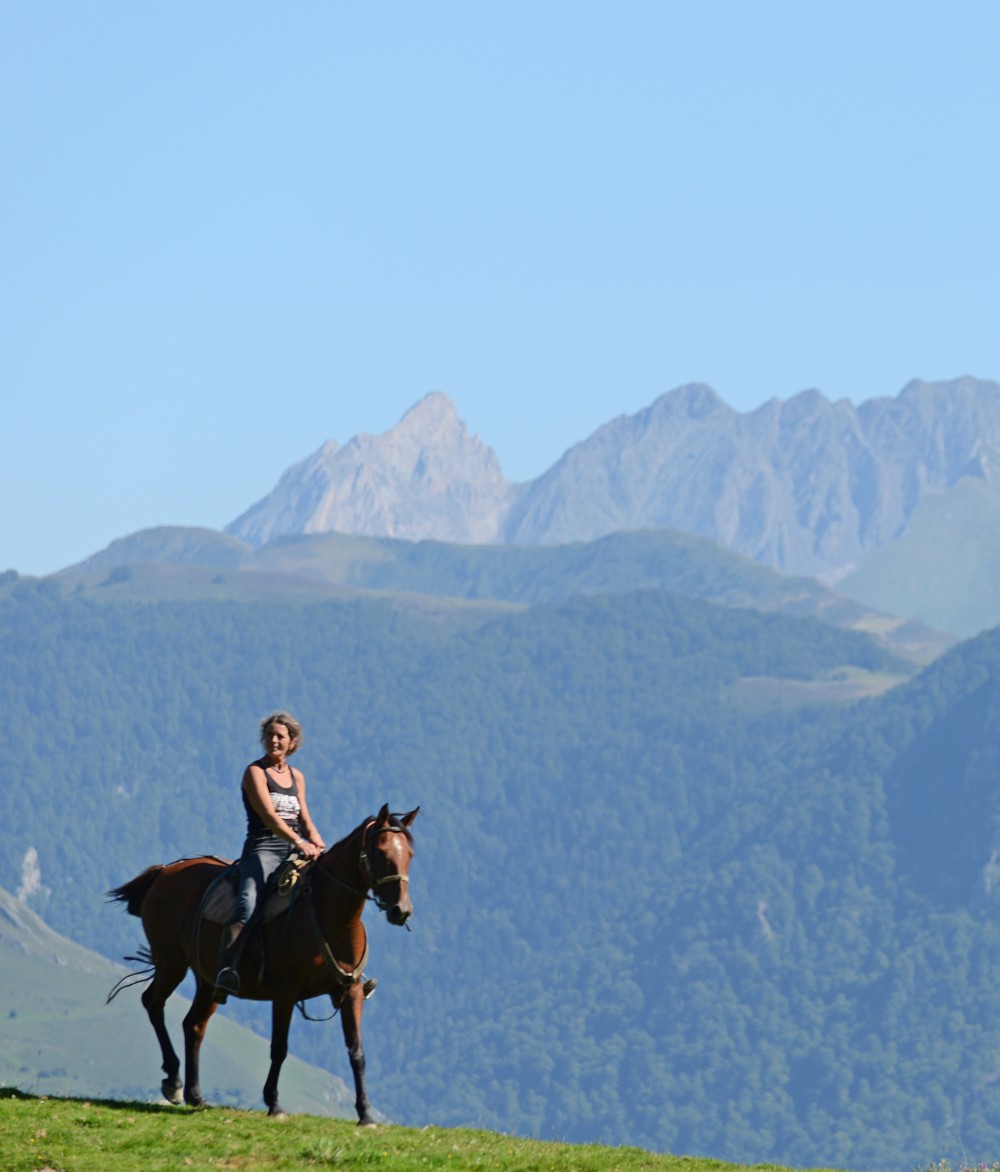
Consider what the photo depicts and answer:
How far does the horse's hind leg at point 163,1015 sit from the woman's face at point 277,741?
450 centimetres

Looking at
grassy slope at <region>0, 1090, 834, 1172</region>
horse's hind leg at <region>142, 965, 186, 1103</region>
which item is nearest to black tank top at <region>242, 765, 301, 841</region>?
horse's hind leg at <region>142, 965, 186, 1103</region>

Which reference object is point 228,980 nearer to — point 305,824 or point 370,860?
point 305,824

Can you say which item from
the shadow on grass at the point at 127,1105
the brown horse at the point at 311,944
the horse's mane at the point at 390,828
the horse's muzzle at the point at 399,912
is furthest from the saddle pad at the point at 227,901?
the shadow on grass at the point at 127,1105

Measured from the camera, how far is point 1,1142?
101 ft

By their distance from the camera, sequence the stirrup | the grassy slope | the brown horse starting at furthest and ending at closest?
the stirrup, the brown horse, the grassy slope

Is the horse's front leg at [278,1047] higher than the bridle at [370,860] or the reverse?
the reverse

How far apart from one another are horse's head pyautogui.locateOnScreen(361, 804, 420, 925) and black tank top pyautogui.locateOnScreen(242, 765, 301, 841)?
69.5 inches

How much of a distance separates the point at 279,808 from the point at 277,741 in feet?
3.37

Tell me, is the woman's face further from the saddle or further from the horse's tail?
the horse's tail

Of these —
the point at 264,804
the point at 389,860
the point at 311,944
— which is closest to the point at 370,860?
the point at 389,860

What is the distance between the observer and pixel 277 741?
34375mm

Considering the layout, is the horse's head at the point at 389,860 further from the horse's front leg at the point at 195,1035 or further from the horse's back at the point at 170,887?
the horse's back at the point at 170,887

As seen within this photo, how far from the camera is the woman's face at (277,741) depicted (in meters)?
34.3

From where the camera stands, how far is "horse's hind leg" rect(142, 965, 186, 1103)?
36125 mm
